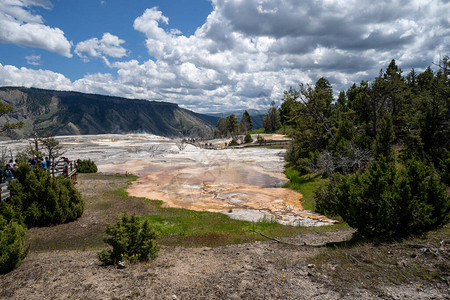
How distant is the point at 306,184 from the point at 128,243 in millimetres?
24442

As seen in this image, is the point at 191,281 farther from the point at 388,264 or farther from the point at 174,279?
the point at 388,264

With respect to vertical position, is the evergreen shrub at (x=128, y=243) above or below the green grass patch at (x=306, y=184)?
above

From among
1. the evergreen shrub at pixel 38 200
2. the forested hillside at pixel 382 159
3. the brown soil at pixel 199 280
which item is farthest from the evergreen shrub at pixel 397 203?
the evergreen shrub at pixel 38 200

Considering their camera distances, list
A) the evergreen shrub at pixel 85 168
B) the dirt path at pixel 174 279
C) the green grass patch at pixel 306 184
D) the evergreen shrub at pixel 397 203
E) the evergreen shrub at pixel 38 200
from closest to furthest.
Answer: the dirt path at pixel 174 279 < the evergreen shrub at pixel 397 203 < the evergreen shrub at pixel 38 200 < the green grass patch at pixel 306 184 < the evergreen shrub at pixel 85 168

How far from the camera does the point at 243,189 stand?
29.0m

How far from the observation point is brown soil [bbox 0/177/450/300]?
6.42 metres

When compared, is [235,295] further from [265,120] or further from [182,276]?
[265,120]

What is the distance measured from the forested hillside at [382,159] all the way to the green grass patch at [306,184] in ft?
4.71

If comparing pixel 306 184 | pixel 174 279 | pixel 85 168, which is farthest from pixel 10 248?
pixel 85 168

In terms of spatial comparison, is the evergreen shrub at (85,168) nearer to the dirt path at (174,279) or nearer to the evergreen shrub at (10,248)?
the dirt path at (174,279)

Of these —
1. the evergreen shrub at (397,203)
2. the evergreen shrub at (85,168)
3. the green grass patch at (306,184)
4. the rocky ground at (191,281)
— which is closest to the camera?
the rocky ground at (191,281)

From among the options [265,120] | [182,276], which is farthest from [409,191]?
[265,120]

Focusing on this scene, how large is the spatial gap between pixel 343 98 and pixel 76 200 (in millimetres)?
110807

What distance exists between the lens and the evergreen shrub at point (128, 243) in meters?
8.90
